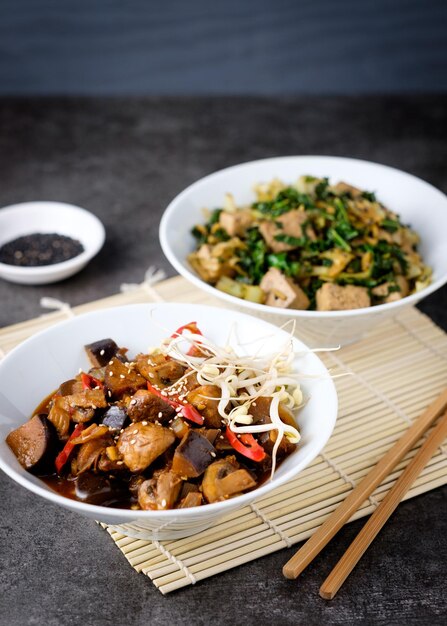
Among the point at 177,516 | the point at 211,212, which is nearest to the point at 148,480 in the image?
the point at 177,516

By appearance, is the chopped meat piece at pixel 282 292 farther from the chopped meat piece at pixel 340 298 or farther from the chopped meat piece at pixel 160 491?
the chopped meat piece at pixel 160 491

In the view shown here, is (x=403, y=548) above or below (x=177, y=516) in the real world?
below

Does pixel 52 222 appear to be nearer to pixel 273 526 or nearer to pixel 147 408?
pixel 147 408

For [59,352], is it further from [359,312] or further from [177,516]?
[359,312]

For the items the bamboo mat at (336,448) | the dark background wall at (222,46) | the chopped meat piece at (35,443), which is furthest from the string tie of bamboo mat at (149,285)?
the dark background wall at (222,46)

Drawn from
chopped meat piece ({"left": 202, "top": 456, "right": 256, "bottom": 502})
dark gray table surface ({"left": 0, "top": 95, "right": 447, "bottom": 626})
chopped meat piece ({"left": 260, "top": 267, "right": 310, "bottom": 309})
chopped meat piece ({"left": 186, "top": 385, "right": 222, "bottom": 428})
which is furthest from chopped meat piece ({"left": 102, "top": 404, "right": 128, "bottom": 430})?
chopped meat piece ({"left": 260, "top": 267, "right": 310, "bottom": 309})

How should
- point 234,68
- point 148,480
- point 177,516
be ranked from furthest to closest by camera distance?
point 234,68
point 148,480
point 177,516
